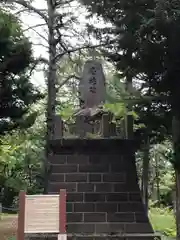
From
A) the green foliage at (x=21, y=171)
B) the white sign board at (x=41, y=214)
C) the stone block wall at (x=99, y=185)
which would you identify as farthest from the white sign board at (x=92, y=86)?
the green foliage at (x=21, y=171)

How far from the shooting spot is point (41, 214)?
4.91 meters

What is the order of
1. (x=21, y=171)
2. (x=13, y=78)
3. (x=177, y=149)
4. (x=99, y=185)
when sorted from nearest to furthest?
(x=177, y=149), (x=99, y=185), (x=13, y=78), (x=21, y=171)

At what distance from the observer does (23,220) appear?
4.89 metres

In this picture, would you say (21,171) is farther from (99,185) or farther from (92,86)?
(99,185)

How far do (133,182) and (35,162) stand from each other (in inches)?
419

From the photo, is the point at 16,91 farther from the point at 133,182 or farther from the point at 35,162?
the point at 35,162

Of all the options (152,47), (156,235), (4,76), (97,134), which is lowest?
(156,235)

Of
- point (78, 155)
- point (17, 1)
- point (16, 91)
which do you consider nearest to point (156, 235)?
point (78, 155)

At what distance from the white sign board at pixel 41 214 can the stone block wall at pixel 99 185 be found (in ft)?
6.43

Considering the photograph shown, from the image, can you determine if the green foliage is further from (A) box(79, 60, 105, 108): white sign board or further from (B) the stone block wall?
(B) the stone block wall

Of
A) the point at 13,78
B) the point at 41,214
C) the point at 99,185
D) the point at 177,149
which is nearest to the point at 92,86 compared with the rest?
the point at 99,185

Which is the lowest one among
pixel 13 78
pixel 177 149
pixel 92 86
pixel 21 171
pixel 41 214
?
pixel 41 214

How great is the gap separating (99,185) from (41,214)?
228 centimetres

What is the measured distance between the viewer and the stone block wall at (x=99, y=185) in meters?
6.77
